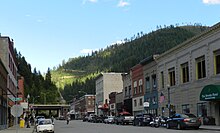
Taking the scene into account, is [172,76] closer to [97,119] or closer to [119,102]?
[97,119]

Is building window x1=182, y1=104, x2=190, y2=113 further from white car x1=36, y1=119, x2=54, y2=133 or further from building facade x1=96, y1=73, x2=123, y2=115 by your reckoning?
building facade x1=96, y1=73, x2=123, y2=115

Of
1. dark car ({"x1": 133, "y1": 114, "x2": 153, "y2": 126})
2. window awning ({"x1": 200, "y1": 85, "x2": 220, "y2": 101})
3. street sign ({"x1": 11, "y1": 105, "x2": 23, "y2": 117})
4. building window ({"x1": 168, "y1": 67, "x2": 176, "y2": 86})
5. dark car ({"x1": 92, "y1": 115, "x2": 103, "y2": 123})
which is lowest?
dark car ({"x1": 92, "y1": 115, "x2": 103, "y2": 123})

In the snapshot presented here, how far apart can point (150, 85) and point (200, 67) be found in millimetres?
21153

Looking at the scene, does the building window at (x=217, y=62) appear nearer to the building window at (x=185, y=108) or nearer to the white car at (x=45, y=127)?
the building window at (x=185, y=108)

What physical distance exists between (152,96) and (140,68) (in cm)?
895

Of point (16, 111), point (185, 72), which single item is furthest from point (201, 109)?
point (16, 111)

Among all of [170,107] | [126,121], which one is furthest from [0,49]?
[170,107]

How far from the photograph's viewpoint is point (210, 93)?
39.9 metres

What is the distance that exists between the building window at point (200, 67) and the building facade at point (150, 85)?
1657cm

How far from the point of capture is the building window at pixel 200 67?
45.5 meters

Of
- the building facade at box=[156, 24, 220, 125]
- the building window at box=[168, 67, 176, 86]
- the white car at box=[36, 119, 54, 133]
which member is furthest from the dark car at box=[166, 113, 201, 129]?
the building window at box=[168, 67, 176, 86]

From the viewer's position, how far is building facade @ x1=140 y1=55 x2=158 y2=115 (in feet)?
209

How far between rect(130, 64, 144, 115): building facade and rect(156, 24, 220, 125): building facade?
11305mm

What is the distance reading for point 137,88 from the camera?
2987 inches
